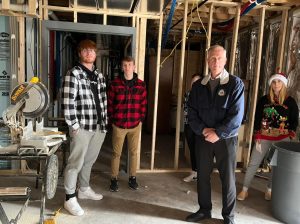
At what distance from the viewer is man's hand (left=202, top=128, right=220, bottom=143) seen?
2504 mm

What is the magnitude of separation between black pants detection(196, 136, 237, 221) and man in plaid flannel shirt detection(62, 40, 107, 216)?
106cm

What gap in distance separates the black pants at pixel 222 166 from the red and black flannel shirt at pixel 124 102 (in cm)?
86

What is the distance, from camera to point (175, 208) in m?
3.01

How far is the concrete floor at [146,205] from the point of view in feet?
9.01

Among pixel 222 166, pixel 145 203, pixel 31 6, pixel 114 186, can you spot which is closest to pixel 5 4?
pixel 31 6

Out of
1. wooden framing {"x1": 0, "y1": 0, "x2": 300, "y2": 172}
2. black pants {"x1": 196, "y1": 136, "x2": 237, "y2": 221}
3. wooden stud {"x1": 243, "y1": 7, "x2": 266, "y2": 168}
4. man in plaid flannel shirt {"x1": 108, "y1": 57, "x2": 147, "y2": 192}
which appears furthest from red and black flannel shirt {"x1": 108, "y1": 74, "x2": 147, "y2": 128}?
wooden stud {"x1": 243, "y1": 7, "x2": 266, "y2": 168}

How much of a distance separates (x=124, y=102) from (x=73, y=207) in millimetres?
1196

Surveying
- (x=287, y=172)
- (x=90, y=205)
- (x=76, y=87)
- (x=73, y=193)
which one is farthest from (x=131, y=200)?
(x=287, y=172)

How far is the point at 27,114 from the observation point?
2.34 metres

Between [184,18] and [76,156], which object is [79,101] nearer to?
[76,156]

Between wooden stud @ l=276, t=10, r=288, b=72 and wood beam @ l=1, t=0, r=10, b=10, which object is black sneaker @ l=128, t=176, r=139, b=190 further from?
wooden stud @ l=276, t=10, r=288, b=72

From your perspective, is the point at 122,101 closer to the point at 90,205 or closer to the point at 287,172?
the point at 90,205

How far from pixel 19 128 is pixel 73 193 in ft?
3.01

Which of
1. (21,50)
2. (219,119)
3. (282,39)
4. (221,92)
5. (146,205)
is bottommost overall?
(146,205)
